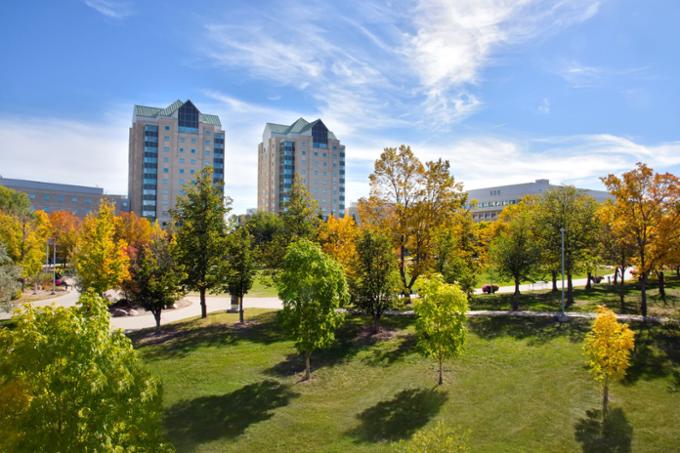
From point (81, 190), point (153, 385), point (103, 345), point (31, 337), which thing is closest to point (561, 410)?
point (153, 385)

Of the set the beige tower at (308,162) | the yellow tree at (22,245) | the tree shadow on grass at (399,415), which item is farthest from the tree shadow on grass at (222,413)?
the beige tower at (308,162)

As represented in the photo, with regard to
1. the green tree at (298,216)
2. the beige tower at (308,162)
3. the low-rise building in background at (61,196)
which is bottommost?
the green tree at (298,216)

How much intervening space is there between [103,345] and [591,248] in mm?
35450

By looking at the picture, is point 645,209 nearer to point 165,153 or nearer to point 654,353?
point 654,353

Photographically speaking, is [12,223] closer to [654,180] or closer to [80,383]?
[80,383]

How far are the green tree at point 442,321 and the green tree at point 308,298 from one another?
4.65 meters

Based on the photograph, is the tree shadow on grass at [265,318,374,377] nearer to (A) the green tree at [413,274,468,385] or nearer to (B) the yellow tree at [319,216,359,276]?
(B) the yellow tree at [319,216,359,276]

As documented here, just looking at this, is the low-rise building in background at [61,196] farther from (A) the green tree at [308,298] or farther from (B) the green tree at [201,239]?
(A) the green tree at [308,298]

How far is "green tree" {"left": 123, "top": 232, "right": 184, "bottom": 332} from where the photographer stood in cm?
2820

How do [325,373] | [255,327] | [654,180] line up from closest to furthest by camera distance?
[325,373] < [654,180] < [255,327]

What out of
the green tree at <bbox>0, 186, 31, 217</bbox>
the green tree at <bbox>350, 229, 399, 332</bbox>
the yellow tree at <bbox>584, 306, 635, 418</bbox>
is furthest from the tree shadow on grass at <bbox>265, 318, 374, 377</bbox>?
the green tree at <bbox>0, 186, 31, 217</bbox>

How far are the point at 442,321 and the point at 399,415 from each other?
4.96 metres

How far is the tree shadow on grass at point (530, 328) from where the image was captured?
25.7 metres

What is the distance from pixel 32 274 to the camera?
44094 millimetres
